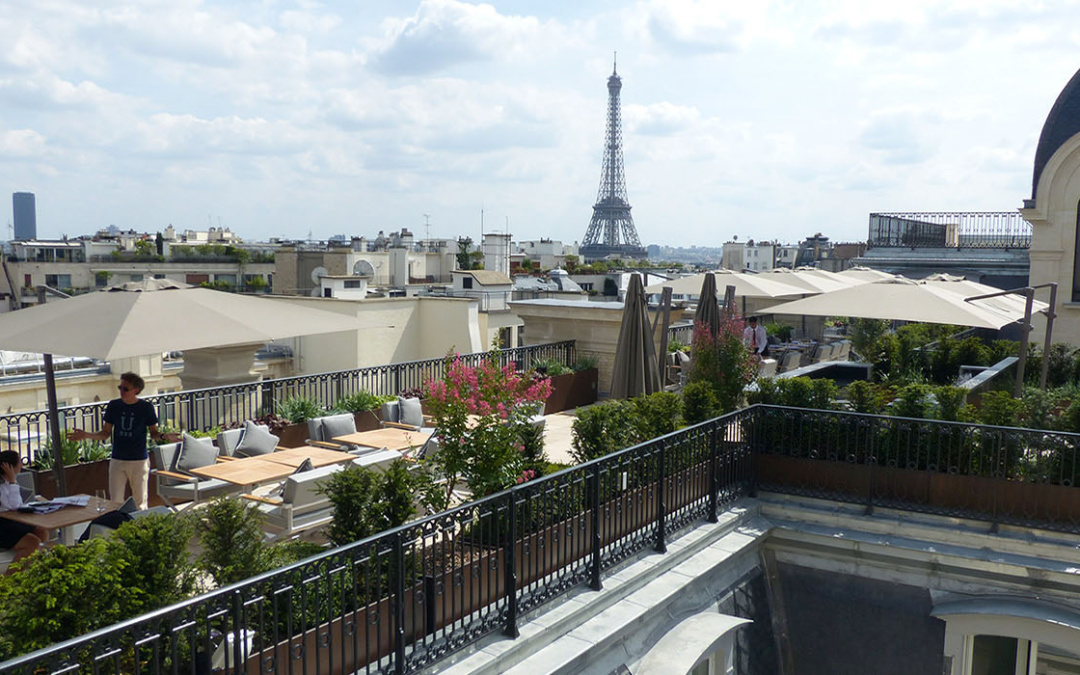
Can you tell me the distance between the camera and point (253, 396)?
42.4ft

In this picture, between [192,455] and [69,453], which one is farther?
[192,455]

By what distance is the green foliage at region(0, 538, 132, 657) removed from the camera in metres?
4.01

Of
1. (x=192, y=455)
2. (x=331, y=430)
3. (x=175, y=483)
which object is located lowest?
(x=175, y=483)

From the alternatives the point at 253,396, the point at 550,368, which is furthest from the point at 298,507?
the point at 550,368

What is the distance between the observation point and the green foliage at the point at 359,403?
12.2m

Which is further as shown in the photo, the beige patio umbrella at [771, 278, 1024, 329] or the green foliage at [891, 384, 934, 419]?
the beige patio umbrella at [771, 278, 1024, 329]

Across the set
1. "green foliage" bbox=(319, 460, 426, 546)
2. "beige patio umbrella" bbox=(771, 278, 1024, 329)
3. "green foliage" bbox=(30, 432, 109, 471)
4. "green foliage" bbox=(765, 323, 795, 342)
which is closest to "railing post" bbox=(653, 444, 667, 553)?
"green foliage" bbox=(319, 460, 426, 546)

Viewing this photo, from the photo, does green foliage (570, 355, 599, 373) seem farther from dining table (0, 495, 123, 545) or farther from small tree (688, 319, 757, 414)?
dining table (0, 495, 123, 545)

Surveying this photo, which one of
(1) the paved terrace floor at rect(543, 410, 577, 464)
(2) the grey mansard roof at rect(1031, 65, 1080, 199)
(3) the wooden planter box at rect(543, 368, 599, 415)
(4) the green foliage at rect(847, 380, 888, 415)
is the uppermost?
(2) the grey mansard roof at rect(1031, 65, 1080, 199)

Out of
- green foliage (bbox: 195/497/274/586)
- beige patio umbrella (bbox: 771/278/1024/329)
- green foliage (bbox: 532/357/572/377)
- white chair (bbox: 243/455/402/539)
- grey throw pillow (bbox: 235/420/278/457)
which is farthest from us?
green foliage (bbox: 532/357/572/377)

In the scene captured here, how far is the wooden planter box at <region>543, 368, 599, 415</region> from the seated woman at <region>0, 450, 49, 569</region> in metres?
8.88

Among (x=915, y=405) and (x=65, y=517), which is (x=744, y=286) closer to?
(x=915, y=405)

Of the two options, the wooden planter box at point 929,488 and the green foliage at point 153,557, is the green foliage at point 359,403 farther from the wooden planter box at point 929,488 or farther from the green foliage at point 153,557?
the green foliage at point 153,557

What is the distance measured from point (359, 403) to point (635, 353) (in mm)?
4211
